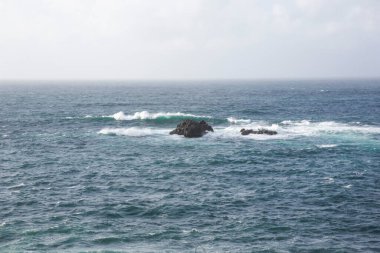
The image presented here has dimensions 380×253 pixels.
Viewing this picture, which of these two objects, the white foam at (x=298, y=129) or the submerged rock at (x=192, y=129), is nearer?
the submerged rock at (x=192, y=129)

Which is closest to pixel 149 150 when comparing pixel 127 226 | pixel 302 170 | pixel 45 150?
pixel 45 150

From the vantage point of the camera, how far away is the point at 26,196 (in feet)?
140

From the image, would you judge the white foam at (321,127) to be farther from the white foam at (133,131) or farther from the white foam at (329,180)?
the white foam at (329,180)

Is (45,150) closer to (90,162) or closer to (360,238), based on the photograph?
(90,162)

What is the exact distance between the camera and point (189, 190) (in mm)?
44625

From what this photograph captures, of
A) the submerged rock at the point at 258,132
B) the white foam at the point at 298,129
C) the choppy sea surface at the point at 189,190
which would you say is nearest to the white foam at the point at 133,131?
the choppy sea surface at the point at 189,190

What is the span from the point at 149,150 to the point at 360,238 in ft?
125

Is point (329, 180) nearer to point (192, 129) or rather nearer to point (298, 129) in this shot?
point (192, 129)

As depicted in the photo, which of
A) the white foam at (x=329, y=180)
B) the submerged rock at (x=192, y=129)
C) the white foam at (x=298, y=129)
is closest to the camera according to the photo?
the white foam at (x=329, y=180)

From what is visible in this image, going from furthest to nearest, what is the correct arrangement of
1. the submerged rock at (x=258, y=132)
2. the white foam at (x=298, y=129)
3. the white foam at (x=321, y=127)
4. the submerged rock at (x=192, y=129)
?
the white foam at (x=321, y=127) → the white foam at (x=298, y=129) → the submerged rock at (x=258, y=132) → the submerged rock at (x=192, y=129)

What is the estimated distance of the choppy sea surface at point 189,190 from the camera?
32094mm

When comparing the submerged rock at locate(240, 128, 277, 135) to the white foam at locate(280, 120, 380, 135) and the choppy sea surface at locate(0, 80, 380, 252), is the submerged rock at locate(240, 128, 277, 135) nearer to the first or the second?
the choppy sea surface at locate(0, 80, 380, 252)

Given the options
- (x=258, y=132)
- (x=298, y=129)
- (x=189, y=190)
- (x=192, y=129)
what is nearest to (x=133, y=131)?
(x=192, y=129)

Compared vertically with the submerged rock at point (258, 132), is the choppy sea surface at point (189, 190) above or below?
below
